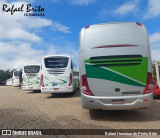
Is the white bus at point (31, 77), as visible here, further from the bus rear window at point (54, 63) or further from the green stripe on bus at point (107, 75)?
the green stripe on bus at point (107, 75)

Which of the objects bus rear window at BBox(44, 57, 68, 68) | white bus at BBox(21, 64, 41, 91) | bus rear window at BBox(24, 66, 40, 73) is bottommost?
white bus at BBox(21, 64, 41, 91)

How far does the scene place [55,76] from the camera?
59.7 feet

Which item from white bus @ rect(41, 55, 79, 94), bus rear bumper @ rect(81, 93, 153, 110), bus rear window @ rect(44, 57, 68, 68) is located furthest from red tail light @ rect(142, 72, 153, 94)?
bus rear window @ rect(44, 57, 68, 68)

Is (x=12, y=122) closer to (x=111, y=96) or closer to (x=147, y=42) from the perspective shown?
(x=111, y=96)

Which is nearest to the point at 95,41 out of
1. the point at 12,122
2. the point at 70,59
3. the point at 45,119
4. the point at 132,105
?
the point at 132,105

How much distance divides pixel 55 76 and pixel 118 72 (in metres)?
9.59

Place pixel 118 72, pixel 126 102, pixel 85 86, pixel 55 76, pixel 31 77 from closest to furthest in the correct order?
pixel 126 102
pixel 118 72
pixel 85 86
pixel 55 76
pixel 31 77

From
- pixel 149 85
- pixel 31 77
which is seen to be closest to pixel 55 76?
pixel 31 77

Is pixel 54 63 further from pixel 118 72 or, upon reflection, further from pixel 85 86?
pixel 118 72

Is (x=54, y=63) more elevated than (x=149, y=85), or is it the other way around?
(x=54, y=63)

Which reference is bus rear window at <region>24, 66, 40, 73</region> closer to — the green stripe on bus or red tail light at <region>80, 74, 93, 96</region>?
red tail light at <region>80, 74, 93, 96</region>

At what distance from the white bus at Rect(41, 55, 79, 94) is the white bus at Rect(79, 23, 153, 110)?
897 cm

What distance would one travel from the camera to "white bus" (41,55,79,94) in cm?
1817

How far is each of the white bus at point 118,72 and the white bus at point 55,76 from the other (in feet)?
29.4
